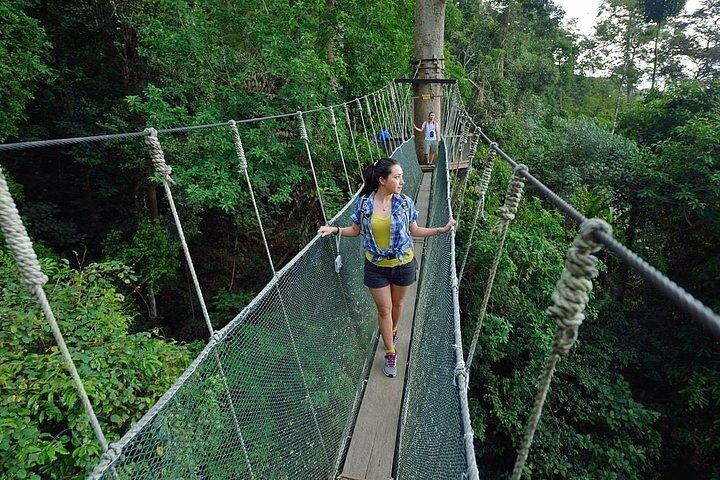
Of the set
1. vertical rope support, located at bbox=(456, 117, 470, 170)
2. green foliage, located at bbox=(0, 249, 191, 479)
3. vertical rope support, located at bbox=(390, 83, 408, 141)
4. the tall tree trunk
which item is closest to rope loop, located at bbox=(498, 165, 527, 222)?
green foliage, located at bbox=(0, 249, 191, 479)

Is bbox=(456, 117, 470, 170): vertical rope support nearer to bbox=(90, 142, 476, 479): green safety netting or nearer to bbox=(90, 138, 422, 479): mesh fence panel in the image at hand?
bbox=(90, 142, 476, 479): green safety netting

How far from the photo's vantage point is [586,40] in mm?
16047

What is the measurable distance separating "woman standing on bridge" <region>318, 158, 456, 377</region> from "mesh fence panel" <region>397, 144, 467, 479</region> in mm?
139

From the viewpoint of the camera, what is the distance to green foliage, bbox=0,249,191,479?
140 cm

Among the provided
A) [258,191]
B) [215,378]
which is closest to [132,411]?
[215,378]

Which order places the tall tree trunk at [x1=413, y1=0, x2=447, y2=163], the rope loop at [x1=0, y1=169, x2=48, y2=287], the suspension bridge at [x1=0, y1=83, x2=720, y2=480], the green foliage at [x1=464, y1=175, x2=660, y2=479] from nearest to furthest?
the rope loop at [x1=0, y1=169, x2=48, y2=287] < the suspension bridge at [x1=0, y1=83, x2=720, y2=480] < the green foliage at [x1=464, y1=175, x2=660, y2=479] < the tall tree trunk at [x1=413, y1=0, x2=447, y2=163]

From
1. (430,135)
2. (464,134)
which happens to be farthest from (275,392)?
(430,135)

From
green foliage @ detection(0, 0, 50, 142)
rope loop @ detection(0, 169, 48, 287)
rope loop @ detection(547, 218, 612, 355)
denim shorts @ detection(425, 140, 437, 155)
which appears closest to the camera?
rope loop @ detection(547, 218, 612, 355)

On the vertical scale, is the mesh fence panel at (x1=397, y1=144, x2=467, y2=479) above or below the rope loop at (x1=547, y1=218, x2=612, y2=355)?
below

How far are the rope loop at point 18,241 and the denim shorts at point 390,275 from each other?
1091mm

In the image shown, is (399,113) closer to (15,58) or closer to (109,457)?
(15,58)

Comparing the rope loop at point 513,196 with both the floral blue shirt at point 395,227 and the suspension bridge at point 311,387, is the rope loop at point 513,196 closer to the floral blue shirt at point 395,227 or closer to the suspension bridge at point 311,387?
the suspension bridge at point 311,387

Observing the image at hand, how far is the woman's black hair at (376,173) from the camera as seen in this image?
1.47m

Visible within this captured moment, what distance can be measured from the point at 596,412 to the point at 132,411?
412cm
